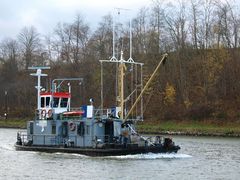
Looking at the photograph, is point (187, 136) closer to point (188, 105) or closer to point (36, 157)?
point (188, 105)

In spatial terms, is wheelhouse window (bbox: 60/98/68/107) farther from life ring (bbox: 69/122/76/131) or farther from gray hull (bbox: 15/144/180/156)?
gray hull (bbox: 15/144/180/156)

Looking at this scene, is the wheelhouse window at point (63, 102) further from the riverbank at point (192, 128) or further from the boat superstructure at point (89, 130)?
the riverbank at point (192, 128)

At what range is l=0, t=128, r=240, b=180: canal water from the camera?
3934 centimetres

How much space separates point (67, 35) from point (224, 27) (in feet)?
152

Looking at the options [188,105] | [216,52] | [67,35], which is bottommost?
[188,105]

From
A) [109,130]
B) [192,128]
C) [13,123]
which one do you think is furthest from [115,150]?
[13,123]

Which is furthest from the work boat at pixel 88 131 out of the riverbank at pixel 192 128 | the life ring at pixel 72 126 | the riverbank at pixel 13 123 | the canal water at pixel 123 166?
the riverbank at pixel 13 123

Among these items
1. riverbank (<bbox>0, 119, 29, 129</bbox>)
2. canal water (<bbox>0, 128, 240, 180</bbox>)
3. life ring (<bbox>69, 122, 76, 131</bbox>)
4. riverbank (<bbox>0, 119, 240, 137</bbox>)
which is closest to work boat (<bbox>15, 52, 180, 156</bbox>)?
life ring (<bbox>69, 122, 76, 131</bbox>)

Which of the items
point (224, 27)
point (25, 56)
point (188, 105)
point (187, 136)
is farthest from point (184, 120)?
point (25, 56)

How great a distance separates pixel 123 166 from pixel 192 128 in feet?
144

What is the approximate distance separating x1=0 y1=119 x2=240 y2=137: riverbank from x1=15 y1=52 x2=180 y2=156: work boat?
98.2ft

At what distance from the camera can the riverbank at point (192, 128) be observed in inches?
3243

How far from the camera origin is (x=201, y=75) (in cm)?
10188

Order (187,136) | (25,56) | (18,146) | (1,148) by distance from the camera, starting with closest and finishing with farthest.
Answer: (18,146)
(1,148)
(187,136)
(25,56)
